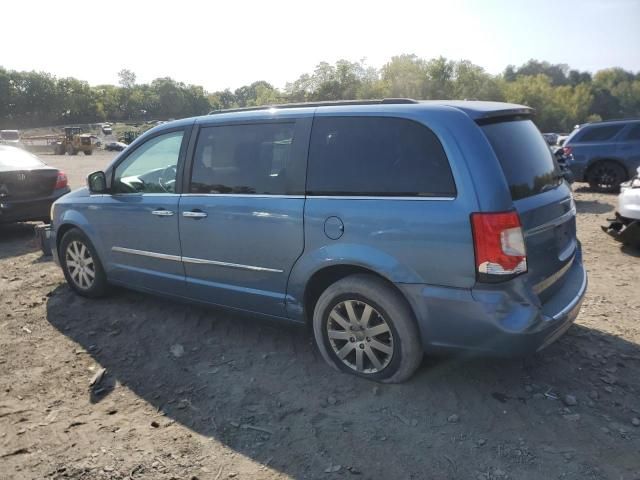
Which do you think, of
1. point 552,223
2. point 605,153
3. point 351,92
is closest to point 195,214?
point 552,223

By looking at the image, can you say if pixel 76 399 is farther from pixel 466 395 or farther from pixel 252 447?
pixel 466 395

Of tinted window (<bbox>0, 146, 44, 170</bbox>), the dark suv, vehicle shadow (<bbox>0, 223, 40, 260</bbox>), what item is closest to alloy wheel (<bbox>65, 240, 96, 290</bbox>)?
vehicle shadow (<bbox>0, 223, 40, 260</bbox>)

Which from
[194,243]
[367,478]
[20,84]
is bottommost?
[367,478]

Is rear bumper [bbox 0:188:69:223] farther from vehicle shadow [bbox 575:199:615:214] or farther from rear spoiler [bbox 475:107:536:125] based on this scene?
vehicle shadow [bbox 575:199:615:214]

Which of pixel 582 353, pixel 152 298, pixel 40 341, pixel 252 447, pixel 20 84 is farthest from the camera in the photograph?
pixel 20 84

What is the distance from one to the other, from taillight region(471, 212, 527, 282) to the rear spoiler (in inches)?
24.9

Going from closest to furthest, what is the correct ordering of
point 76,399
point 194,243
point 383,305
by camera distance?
point 383,305
point 76,399
point 194,243

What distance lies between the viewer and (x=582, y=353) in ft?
12.5

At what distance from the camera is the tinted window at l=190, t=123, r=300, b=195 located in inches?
145

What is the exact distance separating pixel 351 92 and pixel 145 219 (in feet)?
271

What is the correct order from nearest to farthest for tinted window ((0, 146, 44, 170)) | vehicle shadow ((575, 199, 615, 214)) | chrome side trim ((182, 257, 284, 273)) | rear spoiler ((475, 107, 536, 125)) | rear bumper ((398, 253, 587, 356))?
rear bumper ((398, 253, 587, 356)) < rear spoiler ((475, 107, 536, 125)) < chrome side trim ((182, 257, 284, 273)) < tinted window ((0, 146, 44, 170)) < vehicle shadow ((575, 199, 615, 214))

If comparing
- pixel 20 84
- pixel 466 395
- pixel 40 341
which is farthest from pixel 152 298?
pixel 20 84

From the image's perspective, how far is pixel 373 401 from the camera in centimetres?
327

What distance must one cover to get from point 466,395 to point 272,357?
144 centimetres
